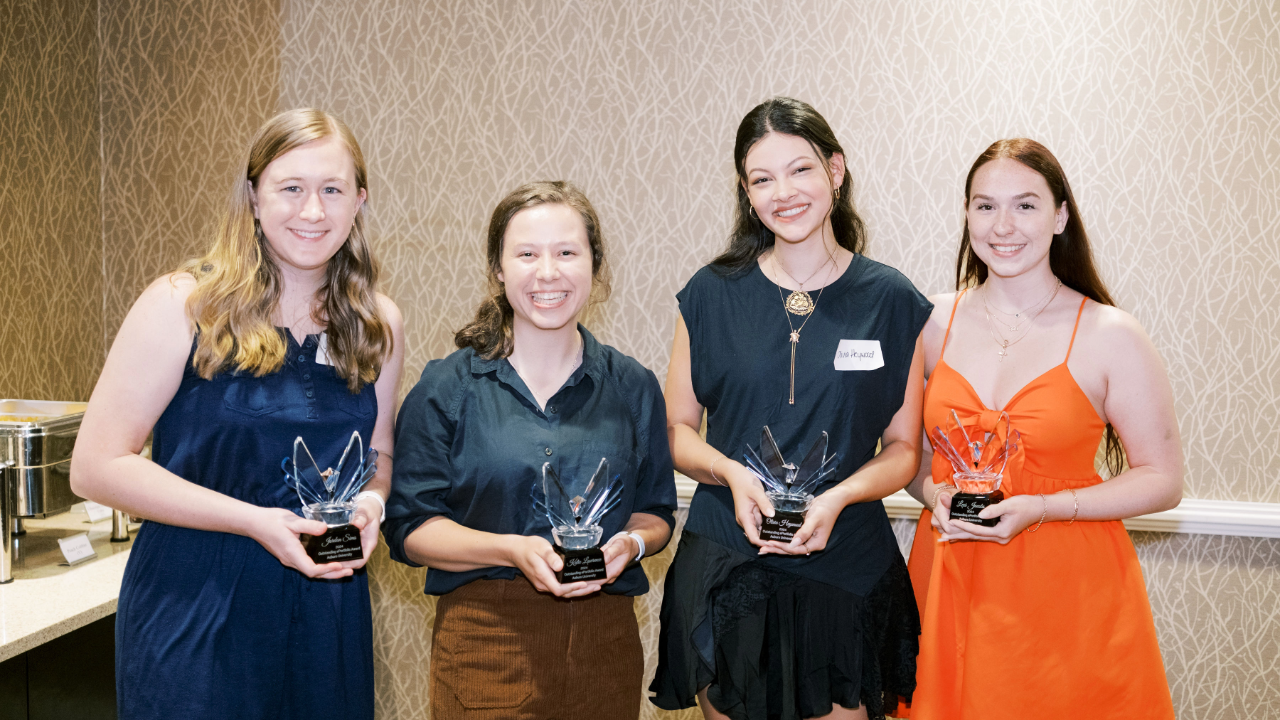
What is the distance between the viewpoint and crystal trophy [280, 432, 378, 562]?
1.53 m

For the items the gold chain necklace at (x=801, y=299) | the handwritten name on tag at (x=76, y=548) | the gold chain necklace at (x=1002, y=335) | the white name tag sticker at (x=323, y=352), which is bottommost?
the handwritten name on tag at (x=76, y=548)

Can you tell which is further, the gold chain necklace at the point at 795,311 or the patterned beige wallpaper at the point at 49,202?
the patterned beige wallpaper at the point at 49,202

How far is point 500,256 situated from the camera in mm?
1803

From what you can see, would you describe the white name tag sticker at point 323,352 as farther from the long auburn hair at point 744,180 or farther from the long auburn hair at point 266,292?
the long auburn hair at point 744,180

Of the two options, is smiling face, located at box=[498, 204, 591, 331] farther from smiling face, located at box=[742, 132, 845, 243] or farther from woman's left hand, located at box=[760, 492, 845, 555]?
woman's left hand, located at box=[760, 492, 845, 555]

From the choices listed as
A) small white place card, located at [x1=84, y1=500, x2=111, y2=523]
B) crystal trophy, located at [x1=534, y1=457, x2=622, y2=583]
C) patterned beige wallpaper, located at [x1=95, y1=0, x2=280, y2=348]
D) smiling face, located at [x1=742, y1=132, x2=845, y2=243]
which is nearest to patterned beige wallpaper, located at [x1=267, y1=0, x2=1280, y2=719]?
patterned beige wallpaper, located at [x1=95, y1=0, x2=280, y2=348]

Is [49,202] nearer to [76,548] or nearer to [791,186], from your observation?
[76,548]

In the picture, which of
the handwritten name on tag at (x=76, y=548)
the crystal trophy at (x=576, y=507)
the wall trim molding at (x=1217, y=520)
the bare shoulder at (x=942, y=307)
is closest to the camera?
the crystal trophy at (x=576, y=507)

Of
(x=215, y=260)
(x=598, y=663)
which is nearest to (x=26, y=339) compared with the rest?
(x=215, y=260)

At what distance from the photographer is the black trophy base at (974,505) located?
1752mm

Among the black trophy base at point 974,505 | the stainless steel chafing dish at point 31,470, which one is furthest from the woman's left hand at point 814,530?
the stainless steel chafing dish at point 31,470

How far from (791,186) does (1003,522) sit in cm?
80

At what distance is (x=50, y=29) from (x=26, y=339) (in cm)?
112

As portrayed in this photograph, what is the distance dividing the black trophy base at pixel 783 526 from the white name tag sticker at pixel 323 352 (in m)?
0.90
